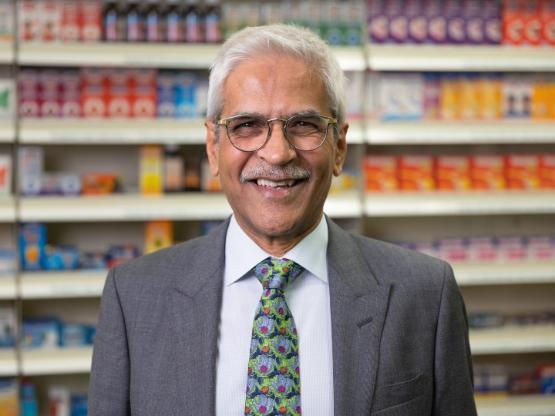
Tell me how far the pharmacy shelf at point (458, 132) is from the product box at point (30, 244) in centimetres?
181

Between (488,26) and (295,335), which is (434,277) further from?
(488,26)

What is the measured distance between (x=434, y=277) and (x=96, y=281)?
2778 mm

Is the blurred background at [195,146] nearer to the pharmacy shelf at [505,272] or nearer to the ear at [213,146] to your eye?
the pharmacy shelf at [505,272]

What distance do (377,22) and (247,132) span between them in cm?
289

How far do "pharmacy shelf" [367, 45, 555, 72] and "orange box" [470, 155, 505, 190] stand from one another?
51cm

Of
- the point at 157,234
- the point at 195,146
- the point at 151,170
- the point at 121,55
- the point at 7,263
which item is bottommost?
the point at 7,263

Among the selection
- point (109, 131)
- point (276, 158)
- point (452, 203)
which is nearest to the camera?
point (276, 158)

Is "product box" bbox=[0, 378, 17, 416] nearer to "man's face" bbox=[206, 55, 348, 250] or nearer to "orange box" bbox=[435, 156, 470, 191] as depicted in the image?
"orange box" bbox=[435, 156, 470, 191]

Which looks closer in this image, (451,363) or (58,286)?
(451,363)

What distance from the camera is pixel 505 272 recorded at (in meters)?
4.35

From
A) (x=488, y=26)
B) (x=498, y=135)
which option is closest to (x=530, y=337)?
(x=498, y=135)

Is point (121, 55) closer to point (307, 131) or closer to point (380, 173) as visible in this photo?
point (380, 173)

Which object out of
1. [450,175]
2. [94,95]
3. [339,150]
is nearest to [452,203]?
[450,175]

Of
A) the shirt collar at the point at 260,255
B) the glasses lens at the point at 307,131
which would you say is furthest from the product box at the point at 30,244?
the glasses lens at the point at 307,131
